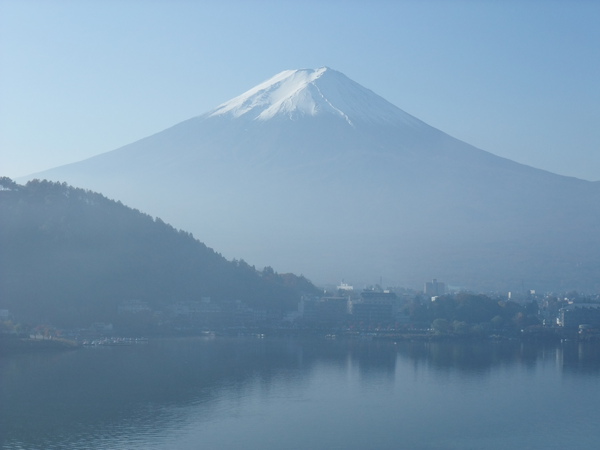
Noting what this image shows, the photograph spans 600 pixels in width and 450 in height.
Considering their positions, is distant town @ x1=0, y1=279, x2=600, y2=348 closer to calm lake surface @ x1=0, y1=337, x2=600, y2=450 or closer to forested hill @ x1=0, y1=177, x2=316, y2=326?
forested hill @ x1=0, y1=177, x2=316, y2=326

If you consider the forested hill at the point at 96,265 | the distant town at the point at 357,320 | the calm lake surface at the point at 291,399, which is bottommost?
the calm lake surface at the point at 291,399

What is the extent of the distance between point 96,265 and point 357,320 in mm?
5287

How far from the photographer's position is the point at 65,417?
8.62 m

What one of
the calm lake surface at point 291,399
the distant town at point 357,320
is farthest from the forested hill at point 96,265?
the calm lake surface at point 291,399

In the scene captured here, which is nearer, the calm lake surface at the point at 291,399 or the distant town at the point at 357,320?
the calm lake surface at the point at 291,399

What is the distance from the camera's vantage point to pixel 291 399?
32.6ft

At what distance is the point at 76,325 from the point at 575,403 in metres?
8.36

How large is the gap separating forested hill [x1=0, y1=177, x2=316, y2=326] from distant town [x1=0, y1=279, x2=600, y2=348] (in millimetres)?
407

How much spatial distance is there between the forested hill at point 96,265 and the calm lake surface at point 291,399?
2668 mm

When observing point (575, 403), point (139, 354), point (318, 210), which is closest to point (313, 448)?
point (575, 403)

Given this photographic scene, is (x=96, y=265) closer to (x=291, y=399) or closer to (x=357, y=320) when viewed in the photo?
(x=357, y=320)

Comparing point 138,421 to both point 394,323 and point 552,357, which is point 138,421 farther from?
point 394,323

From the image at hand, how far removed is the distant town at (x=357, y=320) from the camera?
16078 millimetres

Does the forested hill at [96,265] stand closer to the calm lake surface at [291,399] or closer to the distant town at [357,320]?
the distant town at [357,320]
